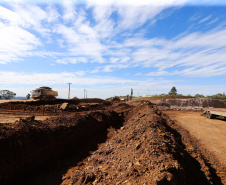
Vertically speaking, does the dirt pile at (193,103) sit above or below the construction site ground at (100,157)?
above

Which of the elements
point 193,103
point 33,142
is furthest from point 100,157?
point 193,103

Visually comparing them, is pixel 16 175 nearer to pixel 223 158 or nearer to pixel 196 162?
pixel 196 162

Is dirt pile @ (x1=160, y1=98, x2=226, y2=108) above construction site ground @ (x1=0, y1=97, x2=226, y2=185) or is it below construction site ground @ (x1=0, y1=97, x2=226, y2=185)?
above

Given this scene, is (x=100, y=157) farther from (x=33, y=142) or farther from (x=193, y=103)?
(x=193, y=103)

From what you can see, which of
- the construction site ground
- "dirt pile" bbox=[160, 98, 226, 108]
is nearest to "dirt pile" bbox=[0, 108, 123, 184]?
the construction site ground

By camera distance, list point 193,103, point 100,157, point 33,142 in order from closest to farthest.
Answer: point 100,157
point 33,142
point 193,103

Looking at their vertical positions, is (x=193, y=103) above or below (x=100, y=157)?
above

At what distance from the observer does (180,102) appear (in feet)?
82.2

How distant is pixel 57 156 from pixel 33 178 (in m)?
1.26

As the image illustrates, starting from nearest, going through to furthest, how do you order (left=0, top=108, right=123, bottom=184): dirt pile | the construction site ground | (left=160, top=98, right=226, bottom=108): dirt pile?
the construction site ground
(left=0, top=108, right=123, bottom=184): dirt pile
(left=160, top=98, right=226, bottom=108): dirt pile

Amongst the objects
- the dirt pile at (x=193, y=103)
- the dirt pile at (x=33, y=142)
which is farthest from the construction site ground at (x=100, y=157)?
the dirt pile at (x=193, y=103)

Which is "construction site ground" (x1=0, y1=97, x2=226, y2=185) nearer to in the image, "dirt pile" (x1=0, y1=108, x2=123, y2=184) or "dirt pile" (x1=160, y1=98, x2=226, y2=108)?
"dirt pile" (x1=0, y1=108, x2=123, y2=184)

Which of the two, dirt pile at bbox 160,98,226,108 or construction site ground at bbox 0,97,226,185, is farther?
dirt pile at bbox 160,98,226,108

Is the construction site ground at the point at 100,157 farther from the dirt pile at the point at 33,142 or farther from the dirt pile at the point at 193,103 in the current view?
the dirt pile at the point at 193,103
